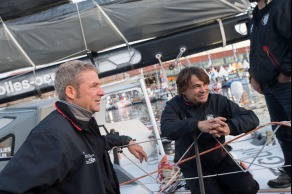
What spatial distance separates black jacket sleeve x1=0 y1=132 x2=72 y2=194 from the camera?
1.39 metres

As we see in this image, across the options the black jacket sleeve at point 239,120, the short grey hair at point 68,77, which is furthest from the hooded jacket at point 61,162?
the black jacket sleeve at point 239,120

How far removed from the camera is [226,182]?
265cm

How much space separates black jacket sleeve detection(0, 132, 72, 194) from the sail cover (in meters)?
2.42

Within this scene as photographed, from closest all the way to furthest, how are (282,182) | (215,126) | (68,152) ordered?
(68,152) → (215,126) → (282,182)

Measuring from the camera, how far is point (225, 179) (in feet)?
8.72

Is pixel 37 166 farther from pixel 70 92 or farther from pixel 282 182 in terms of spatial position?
pixel 282 182

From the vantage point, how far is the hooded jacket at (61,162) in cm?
142

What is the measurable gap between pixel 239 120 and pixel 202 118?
36cm

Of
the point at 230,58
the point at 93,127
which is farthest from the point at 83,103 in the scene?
the point at 230,58

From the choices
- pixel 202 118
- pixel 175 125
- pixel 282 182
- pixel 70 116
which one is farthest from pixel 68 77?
pixel 282 182

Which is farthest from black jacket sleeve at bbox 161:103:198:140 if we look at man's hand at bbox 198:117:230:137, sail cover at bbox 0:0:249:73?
sail cover at bbox 0:0:249:73

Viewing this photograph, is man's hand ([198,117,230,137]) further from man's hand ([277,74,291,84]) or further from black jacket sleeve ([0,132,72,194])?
black jacket sleeve ([0,132,72,194])

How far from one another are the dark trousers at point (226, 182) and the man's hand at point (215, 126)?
22.2 inches

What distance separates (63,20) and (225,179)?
2516 millimetres
